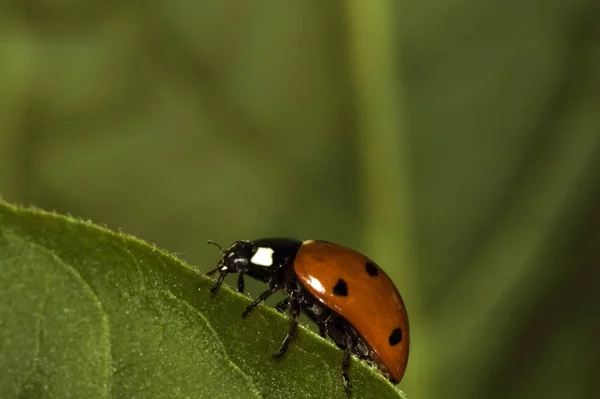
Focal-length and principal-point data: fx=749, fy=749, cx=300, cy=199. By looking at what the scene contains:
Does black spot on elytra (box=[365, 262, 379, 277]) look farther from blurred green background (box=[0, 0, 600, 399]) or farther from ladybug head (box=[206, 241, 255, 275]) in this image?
blurred green background (box=[0, 0, 600, 399])

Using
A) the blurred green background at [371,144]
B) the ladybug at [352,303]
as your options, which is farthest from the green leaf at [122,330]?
the blurred green background at [371,144]

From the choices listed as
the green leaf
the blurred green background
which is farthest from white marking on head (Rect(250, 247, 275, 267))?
the green leaf

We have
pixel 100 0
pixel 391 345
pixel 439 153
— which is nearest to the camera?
pixel 391 345

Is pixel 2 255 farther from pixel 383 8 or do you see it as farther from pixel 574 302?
pixel 574 302

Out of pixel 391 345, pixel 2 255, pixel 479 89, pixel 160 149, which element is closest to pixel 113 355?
pixel 2 255

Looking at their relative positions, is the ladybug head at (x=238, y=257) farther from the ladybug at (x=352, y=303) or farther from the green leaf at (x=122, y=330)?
the green leaf at (x=122, y=330)

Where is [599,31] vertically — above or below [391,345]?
above
